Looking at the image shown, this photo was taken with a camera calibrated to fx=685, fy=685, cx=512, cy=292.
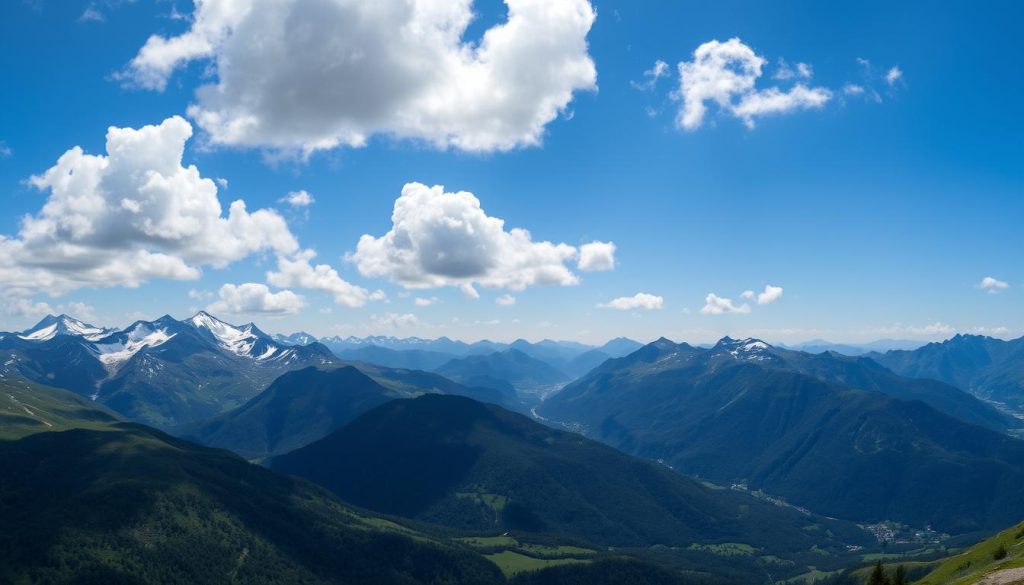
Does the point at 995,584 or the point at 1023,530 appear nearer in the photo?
the point at 995,584

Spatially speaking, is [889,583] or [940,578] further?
[940,578]

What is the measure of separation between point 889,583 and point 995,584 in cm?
1543

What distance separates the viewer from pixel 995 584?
11156 centimetres

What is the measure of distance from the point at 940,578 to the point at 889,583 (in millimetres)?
58715

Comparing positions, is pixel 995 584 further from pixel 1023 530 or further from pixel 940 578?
pixel 1023 530

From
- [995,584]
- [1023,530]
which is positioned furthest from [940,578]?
[995,584]

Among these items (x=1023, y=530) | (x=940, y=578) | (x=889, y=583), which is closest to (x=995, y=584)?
(x=889, y=583)

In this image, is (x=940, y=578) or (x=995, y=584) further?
(x=940, y=578)

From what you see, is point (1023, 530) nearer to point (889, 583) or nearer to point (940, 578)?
point (940, 578)

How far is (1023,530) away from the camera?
6447 inches

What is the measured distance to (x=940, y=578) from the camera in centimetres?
16025

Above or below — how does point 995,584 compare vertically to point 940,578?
above

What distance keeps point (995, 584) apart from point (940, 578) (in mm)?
56640

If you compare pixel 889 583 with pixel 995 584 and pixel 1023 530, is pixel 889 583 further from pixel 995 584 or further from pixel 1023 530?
pixel 1023 530
